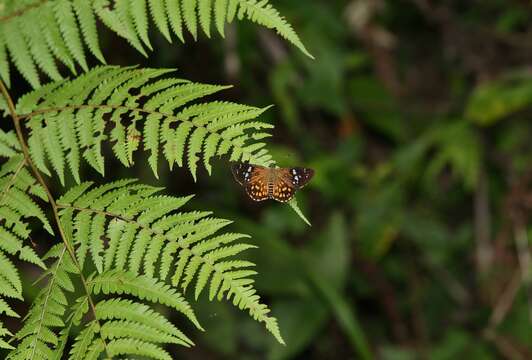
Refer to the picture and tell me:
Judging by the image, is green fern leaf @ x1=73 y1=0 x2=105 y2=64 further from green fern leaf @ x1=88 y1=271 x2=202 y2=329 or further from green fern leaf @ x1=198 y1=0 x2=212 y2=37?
green fern leaf @ x1=88 y1=271 x2=202 y2=329

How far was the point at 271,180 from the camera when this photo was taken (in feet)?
7.55

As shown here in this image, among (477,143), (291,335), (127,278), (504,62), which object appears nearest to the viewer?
(127,278)

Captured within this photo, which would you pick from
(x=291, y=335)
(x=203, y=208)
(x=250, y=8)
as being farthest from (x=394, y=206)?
(x=250, y=8)

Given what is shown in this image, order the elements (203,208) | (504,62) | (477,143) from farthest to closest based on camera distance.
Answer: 1. (504,62)
2. (477,143)
3. (203,208)

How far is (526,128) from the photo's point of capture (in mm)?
5270

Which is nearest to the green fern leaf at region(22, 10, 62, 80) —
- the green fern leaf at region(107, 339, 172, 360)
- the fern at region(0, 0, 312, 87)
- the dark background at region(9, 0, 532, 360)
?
the fern at region(0, 0, 312, 87)

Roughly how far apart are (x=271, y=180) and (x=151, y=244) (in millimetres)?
515

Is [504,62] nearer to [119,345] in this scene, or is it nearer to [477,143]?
[477,143]

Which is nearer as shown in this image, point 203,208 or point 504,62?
point 203,208

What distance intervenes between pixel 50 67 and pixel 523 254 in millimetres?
3817

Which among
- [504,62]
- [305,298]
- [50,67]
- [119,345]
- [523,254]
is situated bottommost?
[523,254]

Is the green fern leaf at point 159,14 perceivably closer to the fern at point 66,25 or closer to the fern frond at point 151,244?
the fern at point 66,25

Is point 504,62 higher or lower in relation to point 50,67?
lower

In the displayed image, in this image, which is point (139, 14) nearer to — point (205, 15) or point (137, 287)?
point (205, 15)
